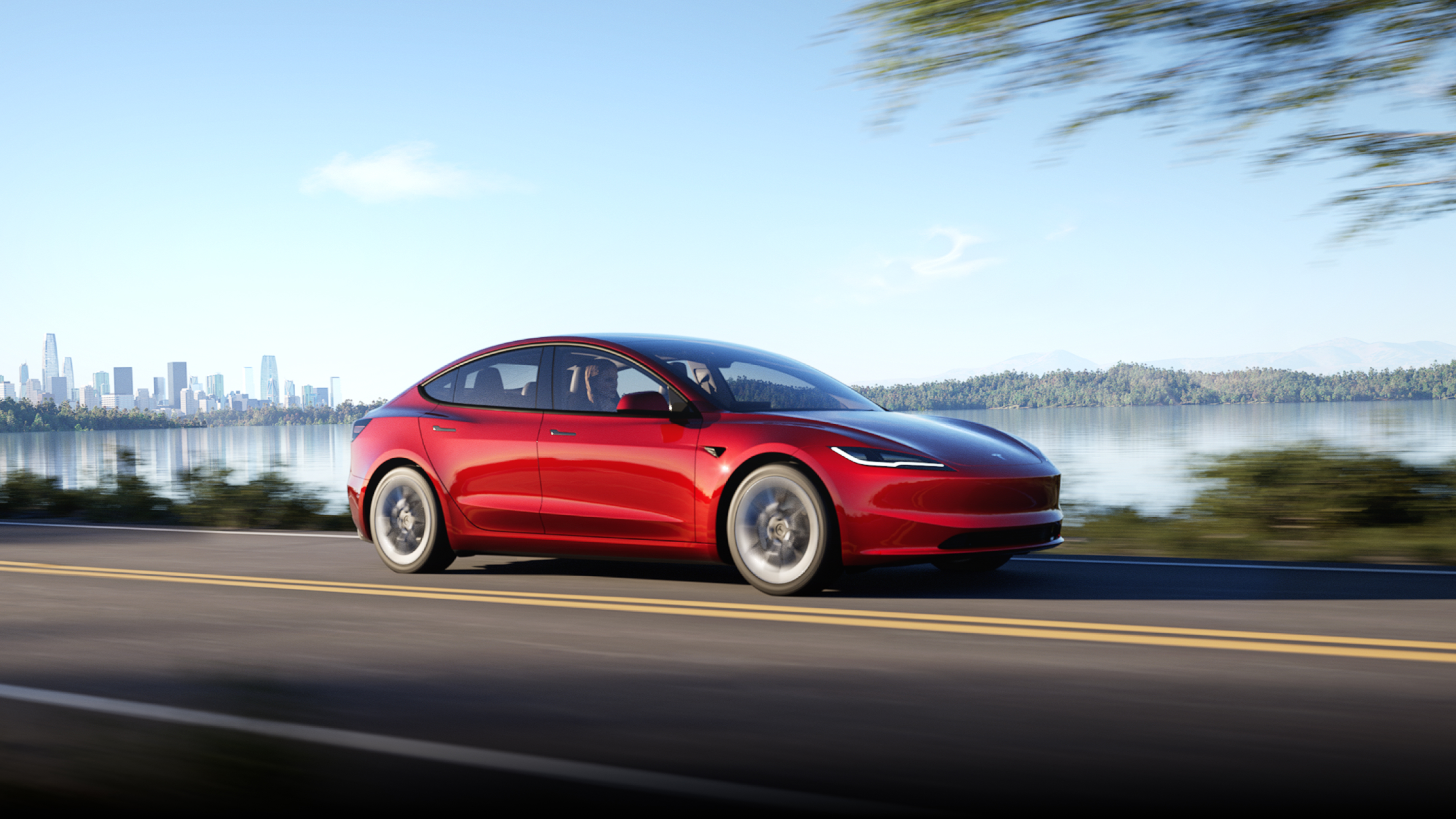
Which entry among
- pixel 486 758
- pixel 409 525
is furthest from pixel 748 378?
pixel 486 758

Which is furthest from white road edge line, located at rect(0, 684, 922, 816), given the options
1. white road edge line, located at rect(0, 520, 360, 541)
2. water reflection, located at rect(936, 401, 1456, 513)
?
white road edge line, located at rect(0, 520, 360, 541)

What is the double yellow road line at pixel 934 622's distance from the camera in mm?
5168

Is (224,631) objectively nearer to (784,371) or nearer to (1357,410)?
(784,371)

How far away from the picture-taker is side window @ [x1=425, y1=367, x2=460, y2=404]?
8.53m

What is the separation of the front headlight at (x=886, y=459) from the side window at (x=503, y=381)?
230 centimetres

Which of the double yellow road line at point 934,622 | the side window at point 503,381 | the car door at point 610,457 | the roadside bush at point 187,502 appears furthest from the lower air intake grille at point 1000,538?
the roadside bush at point 187,502

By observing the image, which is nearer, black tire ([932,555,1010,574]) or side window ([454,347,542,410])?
black tire ([932,555,1010,574])

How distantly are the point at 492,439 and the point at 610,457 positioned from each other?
3.26 feet

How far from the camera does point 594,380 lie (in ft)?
25.8

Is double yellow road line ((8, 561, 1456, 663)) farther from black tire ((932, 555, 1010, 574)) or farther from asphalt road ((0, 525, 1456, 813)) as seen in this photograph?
black tire ((932, 555, 1010, 574))

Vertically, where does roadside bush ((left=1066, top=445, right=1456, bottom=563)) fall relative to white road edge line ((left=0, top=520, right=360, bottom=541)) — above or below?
above

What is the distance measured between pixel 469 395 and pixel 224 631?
8.61 feet

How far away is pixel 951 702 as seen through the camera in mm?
4363

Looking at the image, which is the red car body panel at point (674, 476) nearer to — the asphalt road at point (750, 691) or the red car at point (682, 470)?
the red car at point (682, 470)
